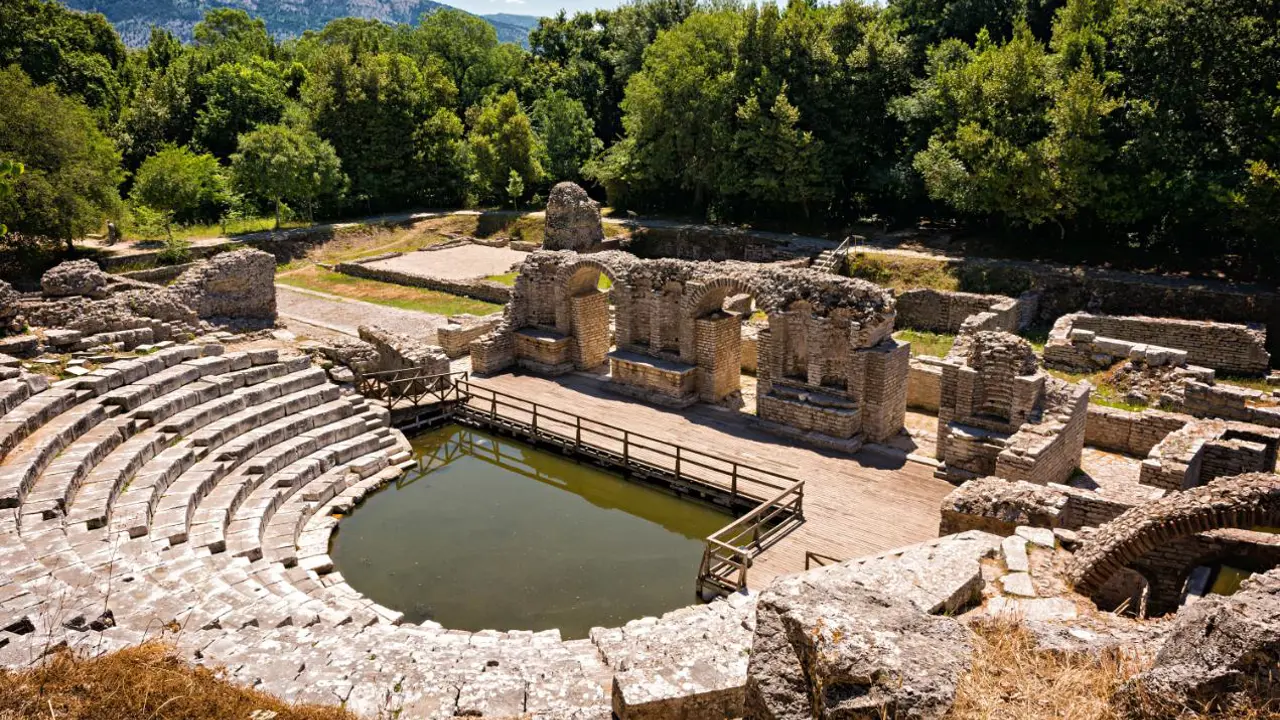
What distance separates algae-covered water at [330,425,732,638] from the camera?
38.1 feet

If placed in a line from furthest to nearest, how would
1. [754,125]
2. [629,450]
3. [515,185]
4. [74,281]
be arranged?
[515,185], [754,125], [74,281], [629,450]

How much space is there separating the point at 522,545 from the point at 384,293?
66.7 feet

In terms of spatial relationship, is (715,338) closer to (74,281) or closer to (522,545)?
(522,545)

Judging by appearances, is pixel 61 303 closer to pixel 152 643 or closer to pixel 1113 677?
pixel 152 643

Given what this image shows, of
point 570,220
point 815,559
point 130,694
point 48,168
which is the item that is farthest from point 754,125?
point 130,694

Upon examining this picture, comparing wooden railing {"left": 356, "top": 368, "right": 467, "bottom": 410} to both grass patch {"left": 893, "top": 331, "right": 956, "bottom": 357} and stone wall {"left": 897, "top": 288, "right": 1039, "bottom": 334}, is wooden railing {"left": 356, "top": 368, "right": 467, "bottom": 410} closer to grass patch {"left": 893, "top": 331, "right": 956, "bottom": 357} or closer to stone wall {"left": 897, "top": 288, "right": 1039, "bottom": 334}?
grass patch {"left": 893, "top": 331, "right": 956, "bottom": 357}

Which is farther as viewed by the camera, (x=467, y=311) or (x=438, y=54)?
(x=438, y=54)

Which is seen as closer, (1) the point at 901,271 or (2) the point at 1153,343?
(2) the point at 1153,343

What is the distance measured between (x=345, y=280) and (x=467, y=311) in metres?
8.04

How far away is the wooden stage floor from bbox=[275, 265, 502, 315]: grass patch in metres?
9.29

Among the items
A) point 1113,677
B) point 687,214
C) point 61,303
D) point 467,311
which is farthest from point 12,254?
point 1113,677

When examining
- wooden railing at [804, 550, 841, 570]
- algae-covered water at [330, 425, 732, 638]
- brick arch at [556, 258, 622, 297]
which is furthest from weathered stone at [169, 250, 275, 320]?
wooden railing at [804, 550, 841, 570]

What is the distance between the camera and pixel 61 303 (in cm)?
1844

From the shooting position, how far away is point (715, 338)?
59.1 feet
